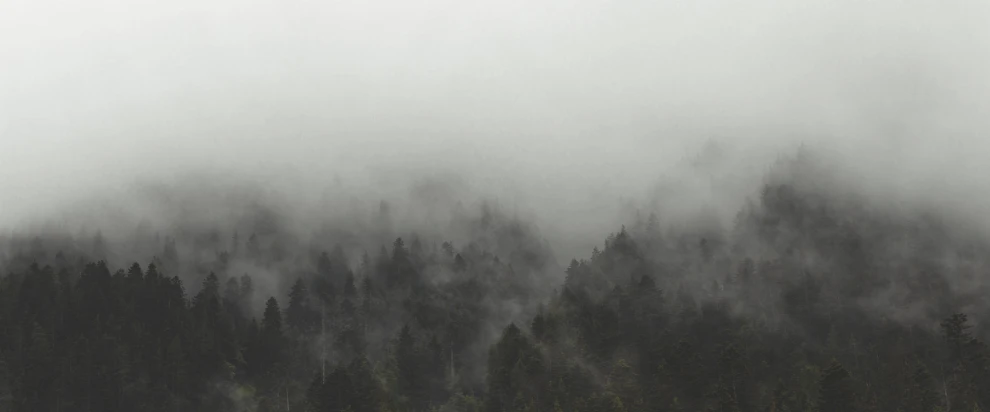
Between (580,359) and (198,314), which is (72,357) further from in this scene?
(580,359)

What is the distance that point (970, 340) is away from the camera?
186 m

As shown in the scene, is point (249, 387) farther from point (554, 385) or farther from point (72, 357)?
point (554, 385)

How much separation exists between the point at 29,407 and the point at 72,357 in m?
11.5

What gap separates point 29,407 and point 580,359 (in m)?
101

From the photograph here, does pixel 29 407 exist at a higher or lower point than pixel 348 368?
lower

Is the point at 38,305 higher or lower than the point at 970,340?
lower

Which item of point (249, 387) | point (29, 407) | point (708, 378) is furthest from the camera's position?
point (249, 387)

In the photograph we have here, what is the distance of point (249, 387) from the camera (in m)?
185

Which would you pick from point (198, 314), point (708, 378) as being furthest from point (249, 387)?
point (708, 378)

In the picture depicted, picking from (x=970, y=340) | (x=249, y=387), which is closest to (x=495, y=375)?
(x=249, y=387)

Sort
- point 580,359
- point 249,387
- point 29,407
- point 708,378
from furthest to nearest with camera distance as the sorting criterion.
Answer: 1. point 580,359
2. point 249,387
3. point 708,378
4. point 29,407

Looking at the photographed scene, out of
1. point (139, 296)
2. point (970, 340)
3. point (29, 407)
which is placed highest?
point (970, 340)

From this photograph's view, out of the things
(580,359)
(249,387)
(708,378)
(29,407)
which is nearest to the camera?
(29,407)

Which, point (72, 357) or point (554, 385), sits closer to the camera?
point (72, 357)
